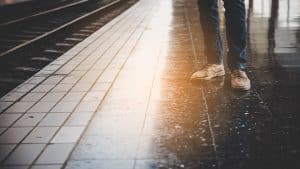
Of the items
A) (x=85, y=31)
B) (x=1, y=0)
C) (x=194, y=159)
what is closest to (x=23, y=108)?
(x=194, y=159)

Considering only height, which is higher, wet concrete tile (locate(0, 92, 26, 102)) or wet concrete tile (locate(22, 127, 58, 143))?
wet concrete tile (locate(22, 127, 58, 143))

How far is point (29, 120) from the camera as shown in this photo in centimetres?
348

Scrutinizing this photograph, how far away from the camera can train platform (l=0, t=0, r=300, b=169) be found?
2.61 m

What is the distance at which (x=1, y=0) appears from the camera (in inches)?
604

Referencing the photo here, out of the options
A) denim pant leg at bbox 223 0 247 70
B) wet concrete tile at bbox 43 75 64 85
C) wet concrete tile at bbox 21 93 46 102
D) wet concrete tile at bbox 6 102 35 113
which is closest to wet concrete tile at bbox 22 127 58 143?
wet concrete tile at bbox 6 102 35 113

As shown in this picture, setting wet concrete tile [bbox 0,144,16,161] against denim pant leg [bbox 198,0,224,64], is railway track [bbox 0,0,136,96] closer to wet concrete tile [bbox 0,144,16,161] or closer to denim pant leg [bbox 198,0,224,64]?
wet concrete tile [bbox 0,144,16,161]

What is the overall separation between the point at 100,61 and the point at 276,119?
3173 mm

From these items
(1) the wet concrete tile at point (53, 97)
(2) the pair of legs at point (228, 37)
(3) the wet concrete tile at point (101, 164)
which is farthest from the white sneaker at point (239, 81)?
(3) the wet concrete tile at point (101, 164)

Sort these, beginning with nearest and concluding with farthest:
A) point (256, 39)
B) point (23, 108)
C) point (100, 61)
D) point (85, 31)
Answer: point (23, 108) → point (100, 61) → point (256, 39) → point (85, 31)

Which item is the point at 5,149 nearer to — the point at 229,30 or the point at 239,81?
the point at 239,81

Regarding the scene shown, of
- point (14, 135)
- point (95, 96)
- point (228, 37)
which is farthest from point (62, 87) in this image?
point (228, 37)

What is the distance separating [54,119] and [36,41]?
4.57 metres

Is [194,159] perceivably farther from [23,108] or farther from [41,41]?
[41,41]

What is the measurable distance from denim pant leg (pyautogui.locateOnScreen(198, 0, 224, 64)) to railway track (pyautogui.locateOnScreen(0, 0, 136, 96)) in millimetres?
2416
